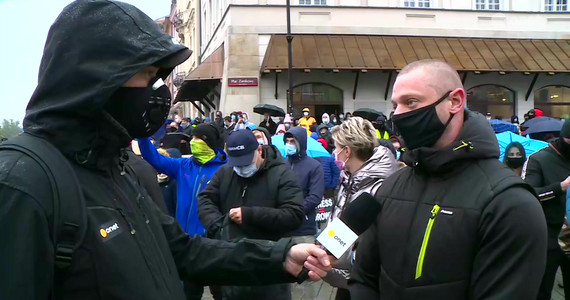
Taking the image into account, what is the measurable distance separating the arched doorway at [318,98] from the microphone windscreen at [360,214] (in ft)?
69.1

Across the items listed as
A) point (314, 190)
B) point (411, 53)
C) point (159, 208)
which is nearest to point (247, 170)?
point (314, 190)

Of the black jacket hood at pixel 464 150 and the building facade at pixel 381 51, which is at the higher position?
the building facade at pixel 381 51

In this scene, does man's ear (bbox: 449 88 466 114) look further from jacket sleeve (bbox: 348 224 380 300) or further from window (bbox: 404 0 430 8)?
window (bbox: 404 0 430 8)

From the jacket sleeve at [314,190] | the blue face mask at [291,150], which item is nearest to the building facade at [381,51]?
the blue face mask at [291,150]

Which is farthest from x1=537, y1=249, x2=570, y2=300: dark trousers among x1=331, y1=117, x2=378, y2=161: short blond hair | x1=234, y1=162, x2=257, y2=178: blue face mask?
x1=234, y1=162, x2=257, y2=178: blue face mask

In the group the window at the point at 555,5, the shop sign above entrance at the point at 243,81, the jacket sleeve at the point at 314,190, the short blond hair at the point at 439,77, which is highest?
the window at the point at 555,5

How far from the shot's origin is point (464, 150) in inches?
96.7

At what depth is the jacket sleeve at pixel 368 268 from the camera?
9.03 feet

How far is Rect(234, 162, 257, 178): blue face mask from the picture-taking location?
493 cm

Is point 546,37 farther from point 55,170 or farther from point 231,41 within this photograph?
point 55,170

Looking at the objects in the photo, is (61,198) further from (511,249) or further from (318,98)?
(318,98)

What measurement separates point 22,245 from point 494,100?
84.0 ft

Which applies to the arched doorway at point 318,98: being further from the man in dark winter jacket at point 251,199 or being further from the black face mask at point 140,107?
the black face mask at point 140,107

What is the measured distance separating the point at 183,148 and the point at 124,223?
7.61 m
